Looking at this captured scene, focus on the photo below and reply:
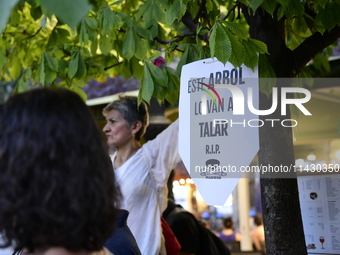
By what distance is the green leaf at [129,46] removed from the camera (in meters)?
2.80

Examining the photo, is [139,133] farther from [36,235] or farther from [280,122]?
[36,235]

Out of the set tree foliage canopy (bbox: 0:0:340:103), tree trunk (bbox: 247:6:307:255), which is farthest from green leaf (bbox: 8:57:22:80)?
tree trunk (bbox: 247:6:307:255)

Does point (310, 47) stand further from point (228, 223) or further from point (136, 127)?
point (228, 223)

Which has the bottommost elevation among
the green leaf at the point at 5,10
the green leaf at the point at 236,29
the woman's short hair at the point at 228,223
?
the green leaf at the point at 5,10

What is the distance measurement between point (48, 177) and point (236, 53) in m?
1.13

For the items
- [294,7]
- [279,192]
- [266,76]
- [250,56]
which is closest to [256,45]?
[250,56]

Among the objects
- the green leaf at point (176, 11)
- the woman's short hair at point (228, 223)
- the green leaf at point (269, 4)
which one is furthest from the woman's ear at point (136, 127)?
the woman's short hair at point (228, 223)

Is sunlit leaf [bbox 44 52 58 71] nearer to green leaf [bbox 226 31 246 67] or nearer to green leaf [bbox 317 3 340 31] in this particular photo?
green leaf [bbox 226 31 246 67]

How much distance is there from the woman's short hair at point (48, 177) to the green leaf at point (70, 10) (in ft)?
1.31

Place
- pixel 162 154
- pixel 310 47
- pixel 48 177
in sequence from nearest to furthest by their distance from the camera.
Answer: pixel 48 177 < pixel 310 47 < pixel 162 154

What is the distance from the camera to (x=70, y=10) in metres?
0.84

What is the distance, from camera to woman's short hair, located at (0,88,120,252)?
3.76ft

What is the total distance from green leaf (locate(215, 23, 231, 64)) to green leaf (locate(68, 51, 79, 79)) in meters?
1.30

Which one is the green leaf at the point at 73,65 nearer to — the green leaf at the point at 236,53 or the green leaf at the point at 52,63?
the green leaf at the point at 52,63
